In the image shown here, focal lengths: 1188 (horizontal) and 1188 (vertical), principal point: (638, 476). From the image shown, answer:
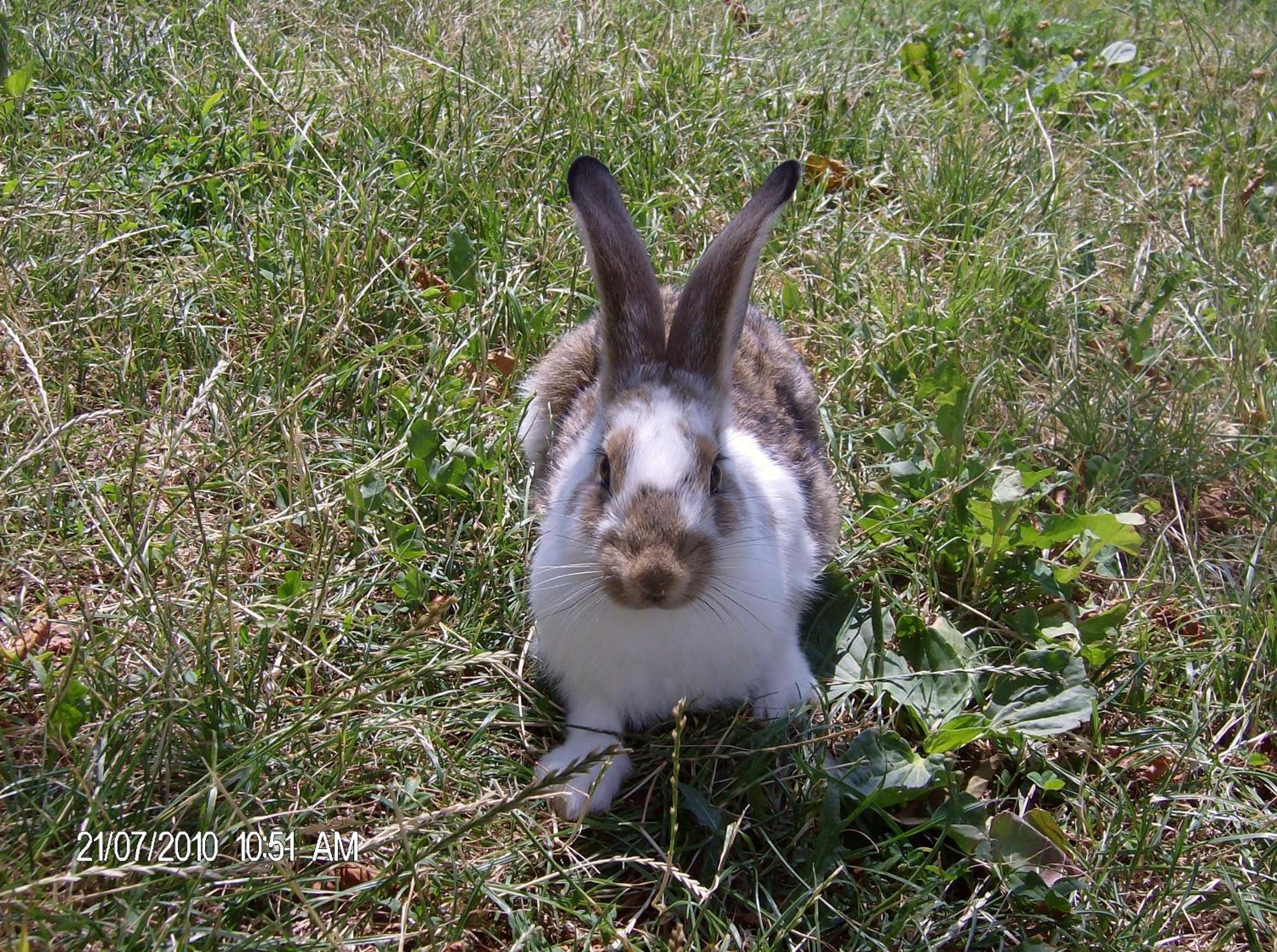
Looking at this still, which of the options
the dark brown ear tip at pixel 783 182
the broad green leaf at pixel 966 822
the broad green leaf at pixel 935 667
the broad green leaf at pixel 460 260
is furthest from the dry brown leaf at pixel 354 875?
the broad green leaf at pixel 460 260

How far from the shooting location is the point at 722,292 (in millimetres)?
3697

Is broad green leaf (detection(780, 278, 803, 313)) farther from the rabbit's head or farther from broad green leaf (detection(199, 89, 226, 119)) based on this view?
broad green leaf (detection(199, 89, 226, 119))

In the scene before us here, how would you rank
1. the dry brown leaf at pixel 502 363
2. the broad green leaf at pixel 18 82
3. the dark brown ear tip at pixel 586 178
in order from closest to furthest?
the dark brown ear tip at pixel 586 178, the dry brown leaf at pixel 502 363, the broad green leaf at pixel 18 82

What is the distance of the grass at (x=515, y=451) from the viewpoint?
303 centimetres

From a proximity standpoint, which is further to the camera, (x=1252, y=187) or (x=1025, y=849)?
(x=1252, y=187)

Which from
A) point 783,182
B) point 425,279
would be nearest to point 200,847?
point 783,182

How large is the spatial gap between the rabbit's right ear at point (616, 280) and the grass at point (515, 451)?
2.38 ft

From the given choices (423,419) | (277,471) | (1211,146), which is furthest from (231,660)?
(1211,146)

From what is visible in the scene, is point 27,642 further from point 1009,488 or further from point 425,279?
point 1009,488

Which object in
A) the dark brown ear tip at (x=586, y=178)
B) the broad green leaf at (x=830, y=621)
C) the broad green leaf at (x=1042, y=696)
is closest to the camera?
the broad green leaf at (x=1042, y=696)

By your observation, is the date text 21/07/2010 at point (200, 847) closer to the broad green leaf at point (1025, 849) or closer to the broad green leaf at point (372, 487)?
the broad green leaf at point (372, 487)

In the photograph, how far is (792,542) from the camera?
Result: 3834mm

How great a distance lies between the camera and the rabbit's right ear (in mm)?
3705

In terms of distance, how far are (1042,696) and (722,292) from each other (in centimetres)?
157
